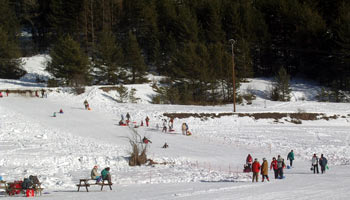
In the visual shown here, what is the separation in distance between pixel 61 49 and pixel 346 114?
124 feet

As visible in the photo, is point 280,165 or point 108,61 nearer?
point 280,165

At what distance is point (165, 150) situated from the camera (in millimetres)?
27469

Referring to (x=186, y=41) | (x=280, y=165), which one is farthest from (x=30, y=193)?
(x=186, y=41)

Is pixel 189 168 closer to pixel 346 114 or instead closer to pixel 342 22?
pixel 346 114

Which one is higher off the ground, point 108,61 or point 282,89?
point 108,61

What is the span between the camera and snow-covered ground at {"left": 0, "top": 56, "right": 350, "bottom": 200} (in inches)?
615

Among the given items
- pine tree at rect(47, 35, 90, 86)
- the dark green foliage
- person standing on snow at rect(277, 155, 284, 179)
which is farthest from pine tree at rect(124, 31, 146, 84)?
person standing on snow at rect(277, 155, 284, 179)

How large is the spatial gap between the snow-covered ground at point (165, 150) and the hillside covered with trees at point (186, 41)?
7.48m

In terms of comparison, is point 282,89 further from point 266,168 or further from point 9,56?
point 9,56

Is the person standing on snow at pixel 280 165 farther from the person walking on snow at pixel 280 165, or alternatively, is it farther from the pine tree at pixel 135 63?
the pine tree at pixel 135 63

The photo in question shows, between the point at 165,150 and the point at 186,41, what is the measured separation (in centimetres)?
4097

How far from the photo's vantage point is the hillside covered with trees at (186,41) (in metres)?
55.3

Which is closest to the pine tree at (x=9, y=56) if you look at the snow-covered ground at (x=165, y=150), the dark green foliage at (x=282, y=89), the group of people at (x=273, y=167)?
the snow-covered ground at (x=165, y=150)

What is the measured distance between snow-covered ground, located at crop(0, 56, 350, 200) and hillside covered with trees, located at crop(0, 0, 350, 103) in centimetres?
748
